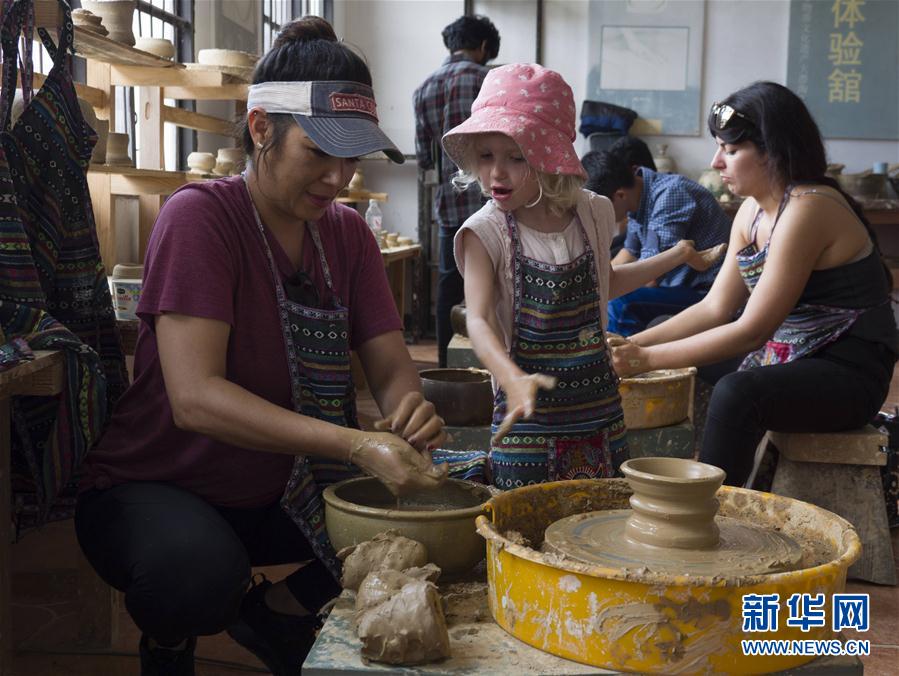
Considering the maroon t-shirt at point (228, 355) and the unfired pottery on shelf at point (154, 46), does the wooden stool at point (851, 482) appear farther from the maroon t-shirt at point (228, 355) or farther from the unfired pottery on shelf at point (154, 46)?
the unfired pottery on shelf at point (154, 46)

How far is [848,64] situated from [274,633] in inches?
353

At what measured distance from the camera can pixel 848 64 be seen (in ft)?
30.6

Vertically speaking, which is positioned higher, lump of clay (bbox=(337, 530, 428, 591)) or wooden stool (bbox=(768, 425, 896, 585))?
lump of clay (bbox=(337, 530, 428, 591))

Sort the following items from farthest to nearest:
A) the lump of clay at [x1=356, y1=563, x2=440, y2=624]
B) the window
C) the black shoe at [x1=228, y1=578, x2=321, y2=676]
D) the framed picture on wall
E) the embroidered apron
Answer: the framed picture on wall → the window → the embroidered apron → the black shoe at [x1=228, y1=578, x2=321, y2=676] → the lump of clay at [x1=356, y1=563, x2=440, y2=624]

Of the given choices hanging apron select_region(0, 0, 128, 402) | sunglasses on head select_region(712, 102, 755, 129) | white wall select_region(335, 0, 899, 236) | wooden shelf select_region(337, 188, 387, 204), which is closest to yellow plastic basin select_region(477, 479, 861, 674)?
hanging apron select_region(0, 0, 128, 402)

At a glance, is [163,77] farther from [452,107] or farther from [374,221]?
[374,221]

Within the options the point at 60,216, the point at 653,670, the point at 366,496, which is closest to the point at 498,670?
the point at 653,670

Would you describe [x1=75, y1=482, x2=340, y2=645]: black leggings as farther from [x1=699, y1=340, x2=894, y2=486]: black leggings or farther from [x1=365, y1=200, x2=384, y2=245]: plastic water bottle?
[x1=365, y1=200, x2=384, y2=245]: plastic water bottle

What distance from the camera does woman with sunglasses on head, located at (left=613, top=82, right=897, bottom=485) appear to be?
308 cm

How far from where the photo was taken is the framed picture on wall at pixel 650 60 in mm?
9477

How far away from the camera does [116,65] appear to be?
4.66m

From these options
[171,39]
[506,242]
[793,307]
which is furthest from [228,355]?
[171,39]

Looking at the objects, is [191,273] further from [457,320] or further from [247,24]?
[247,24]

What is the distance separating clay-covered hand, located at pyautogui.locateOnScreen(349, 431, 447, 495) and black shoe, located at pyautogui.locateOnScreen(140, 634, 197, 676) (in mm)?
554
